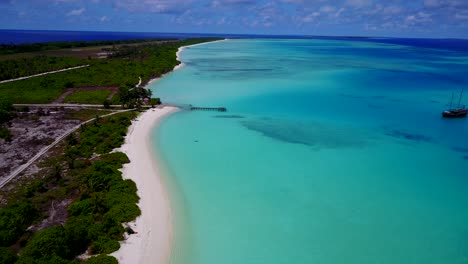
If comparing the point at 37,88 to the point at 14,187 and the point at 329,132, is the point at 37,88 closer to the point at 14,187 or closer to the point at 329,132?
the point at 14,187

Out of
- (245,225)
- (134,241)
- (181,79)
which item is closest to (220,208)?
(245,225)

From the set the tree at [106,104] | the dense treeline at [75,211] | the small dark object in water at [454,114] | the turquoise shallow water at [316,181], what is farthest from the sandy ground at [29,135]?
the small dark object in water at [454,114]

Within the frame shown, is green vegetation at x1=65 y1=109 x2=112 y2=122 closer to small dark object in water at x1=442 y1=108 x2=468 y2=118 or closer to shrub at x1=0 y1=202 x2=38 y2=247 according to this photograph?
shrub at x1=0 y1=202 x2=38 y2=247

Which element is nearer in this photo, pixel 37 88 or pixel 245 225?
pixel 245 225

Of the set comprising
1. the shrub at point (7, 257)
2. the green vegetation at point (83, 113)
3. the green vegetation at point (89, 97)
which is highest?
the green vegetation at point (89, 97)

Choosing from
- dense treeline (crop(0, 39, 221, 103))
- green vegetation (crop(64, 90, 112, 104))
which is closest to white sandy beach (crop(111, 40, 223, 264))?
green vegetation (crop(64, 90, 112, 104))

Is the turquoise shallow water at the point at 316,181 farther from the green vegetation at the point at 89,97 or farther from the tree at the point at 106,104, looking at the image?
the green vegetation at the point at 89,97
